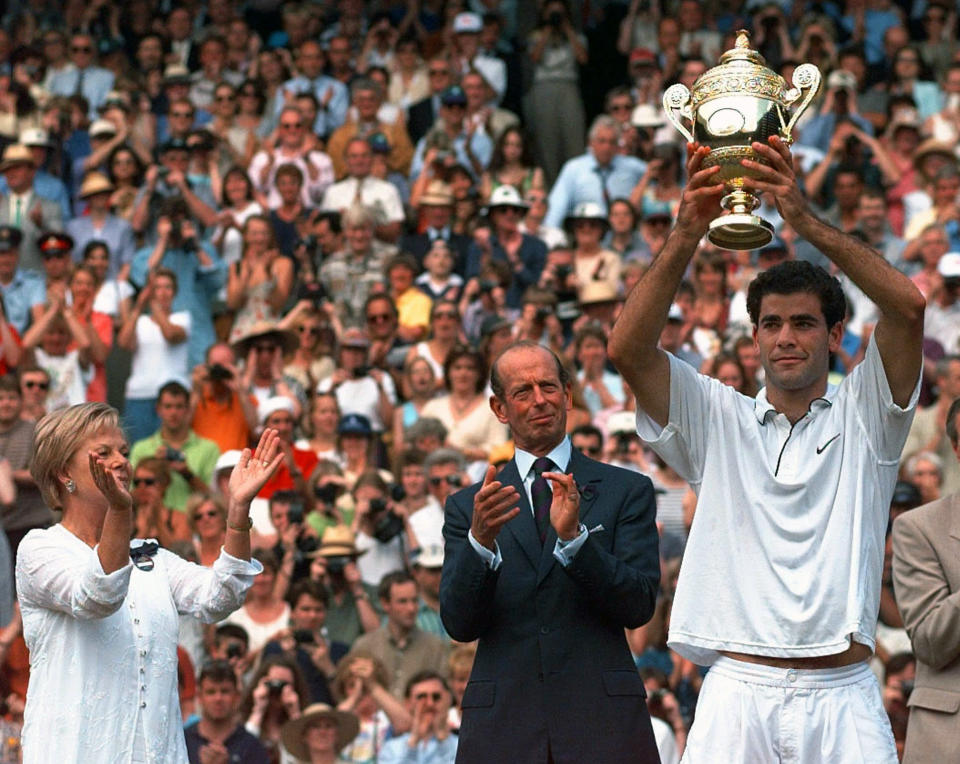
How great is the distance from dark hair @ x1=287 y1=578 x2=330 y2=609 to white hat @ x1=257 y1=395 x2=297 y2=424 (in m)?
2.06

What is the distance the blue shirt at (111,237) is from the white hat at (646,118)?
4522mm

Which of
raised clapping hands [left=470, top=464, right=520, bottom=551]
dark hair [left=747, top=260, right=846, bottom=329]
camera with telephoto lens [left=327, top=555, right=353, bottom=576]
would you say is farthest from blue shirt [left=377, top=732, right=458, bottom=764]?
dark hair [left=747, top=260, right=846, bottom=329]

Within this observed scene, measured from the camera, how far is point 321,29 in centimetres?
1919

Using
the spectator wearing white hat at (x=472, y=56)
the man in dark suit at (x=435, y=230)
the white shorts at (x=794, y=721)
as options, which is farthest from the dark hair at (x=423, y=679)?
the spectator wearing white hat at (x=472, y=56)

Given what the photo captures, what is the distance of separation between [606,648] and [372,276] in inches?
366

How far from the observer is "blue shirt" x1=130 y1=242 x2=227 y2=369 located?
14766 mm

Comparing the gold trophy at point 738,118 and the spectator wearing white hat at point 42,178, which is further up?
the spectator wearing white hat at point 42,178

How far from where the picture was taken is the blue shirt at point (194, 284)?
1477cm

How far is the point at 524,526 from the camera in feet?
20.1

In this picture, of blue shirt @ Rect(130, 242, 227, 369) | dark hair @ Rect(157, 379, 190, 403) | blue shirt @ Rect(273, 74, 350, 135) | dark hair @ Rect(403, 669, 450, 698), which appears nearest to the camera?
dark hair @ Rect(403, 669, 450, 698)

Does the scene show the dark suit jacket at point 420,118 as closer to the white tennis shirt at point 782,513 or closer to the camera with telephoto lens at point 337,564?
the camera with telephoto lens at point 337,564

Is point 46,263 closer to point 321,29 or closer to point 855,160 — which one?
point 321,29

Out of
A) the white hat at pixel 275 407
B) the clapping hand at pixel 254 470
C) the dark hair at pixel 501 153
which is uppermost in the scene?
the dark hair at pixel 501 153

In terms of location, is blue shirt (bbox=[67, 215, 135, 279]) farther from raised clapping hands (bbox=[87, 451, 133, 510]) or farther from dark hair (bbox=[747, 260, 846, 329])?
dark hair (bbox=[747, 260, 846, 329])
